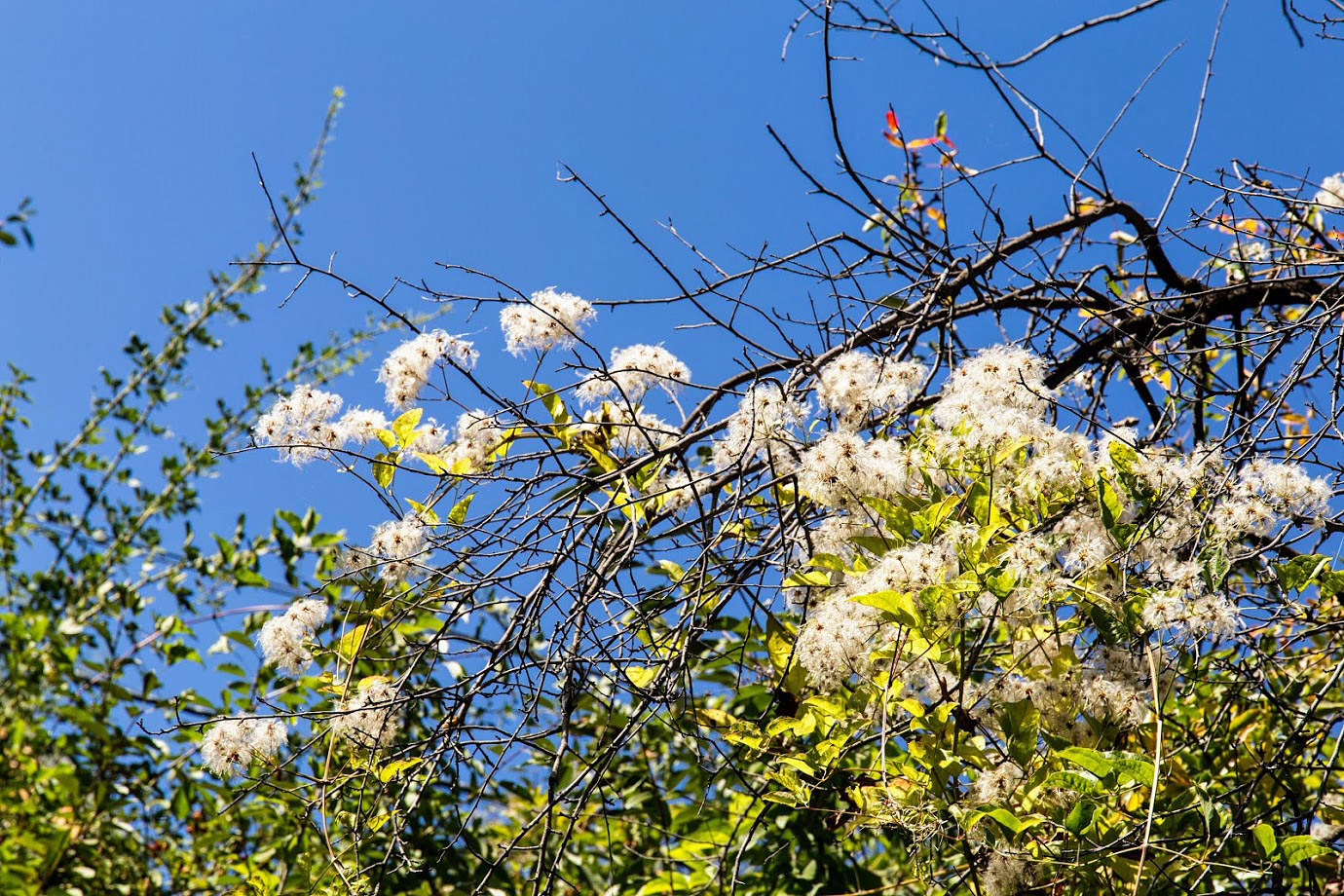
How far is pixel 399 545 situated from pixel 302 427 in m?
0.31

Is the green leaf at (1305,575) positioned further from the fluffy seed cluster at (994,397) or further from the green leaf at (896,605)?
the green leaf at (896,605)

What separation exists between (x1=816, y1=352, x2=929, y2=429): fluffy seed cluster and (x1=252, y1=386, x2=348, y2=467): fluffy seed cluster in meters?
0.89

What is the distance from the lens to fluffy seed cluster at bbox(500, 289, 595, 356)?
2.08 meters

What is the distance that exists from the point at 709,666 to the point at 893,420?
0.85 meters

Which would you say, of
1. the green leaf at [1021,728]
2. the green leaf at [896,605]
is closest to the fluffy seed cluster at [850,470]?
the green leaf at [896,605]

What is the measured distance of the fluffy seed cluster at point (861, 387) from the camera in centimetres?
182

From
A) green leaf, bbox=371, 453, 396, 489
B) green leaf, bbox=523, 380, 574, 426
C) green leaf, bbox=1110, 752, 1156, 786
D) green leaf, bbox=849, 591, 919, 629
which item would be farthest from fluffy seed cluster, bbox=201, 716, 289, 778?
green leaf, bbox=1110, 752, 1156, 786

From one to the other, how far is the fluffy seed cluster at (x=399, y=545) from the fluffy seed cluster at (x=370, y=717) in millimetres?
183

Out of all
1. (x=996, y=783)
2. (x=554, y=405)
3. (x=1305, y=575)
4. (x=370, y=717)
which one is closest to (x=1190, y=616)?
(x=1305, y=575)

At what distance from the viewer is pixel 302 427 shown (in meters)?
2.07

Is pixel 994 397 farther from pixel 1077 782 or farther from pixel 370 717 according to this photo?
pixel 370 717

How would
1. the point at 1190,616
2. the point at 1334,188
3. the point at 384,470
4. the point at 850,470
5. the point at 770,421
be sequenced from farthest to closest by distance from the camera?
the point at 1334,188
the point at 384,470
the point at 770,421
the point at 850,470
the point at 1190,616

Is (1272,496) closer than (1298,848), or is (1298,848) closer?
(1298,848)

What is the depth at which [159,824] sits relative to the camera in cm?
352
